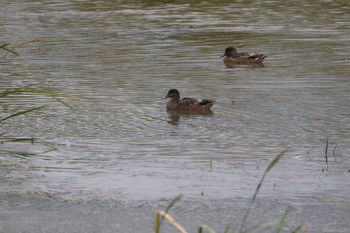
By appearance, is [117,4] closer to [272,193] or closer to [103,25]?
[103,25]

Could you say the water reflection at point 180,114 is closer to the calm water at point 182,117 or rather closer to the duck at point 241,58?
the calm water at point 182,117

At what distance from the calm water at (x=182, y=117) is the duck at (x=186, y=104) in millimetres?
120

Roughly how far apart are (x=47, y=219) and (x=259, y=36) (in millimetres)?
12491

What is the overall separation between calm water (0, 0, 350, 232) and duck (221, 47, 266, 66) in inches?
6.8

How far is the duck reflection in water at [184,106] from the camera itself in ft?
41.9

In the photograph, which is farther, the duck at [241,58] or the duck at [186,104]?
the duck at [241,58]

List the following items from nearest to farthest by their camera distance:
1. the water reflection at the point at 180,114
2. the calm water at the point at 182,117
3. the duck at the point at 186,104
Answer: the calm water at the point at 182,117, the water reflection at the point at 180,114, the duck at the point at 186,104

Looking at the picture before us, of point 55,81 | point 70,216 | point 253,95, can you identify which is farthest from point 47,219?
point 55,81

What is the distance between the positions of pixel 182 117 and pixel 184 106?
0.16m

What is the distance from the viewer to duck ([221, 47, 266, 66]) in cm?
1683

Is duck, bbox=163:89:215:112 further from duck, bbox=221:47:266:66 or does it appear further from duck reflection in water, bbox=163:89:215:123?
duck, bbox=221:47:266:66

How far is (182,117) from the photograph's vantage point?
12992 mm

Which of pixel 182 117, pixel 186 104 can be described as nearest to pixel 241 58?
pixel 186 104

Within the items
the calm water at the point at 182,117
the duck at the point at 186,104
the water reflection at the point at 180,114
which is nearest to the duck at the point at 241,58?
the calm water at the point at 182,117
